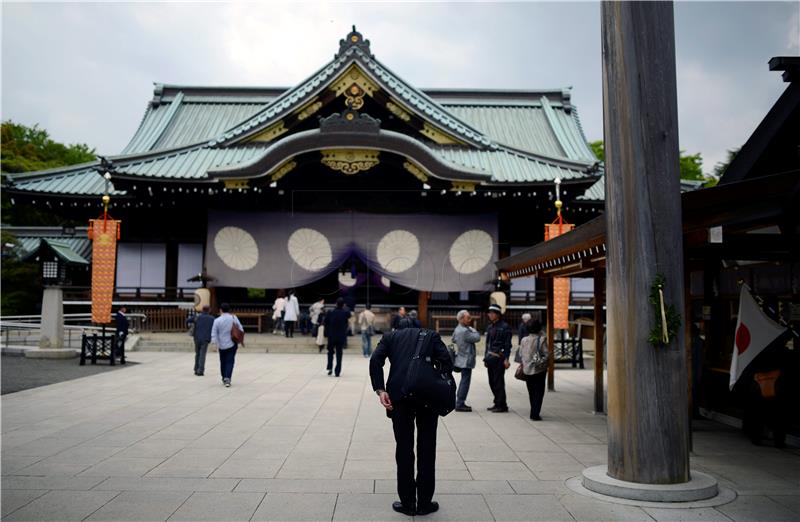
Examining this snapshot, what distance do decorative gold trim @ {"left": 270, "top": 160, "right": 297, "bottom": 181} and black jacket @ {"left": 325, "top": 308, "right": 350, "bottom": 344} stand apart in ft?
23.9

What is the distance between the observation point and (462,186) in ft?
64.7

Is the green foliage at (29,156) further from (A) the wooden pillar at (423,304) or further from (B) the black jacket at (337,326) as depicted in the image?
(B) the black jacket at (337,326)

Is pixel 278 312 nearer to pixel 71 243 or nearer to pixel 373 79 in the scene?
pixel 373 79

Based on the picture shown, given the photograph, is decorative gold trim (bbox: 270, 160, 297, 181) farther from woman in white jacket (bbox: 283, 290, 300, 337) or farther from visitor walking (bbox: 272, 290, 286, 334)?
visitor walking (bbox: 272, 290, 286, 334)

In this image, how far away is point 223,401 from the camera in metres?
10.5

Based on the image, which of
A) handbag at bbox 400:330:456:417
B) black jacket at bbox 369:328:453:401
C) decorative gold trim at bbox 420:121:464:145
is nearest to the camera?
handbag at bbox 400:330:456:417

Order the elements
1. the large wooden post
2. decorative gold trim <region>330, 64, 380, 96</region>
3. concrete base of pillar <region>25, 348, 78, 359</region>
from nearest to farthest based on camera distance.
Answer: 1. the large wooden post
2. concrete base of pillar <region>25, 348, 78, 359</region>
3. decorative gold trim <region>330, 64, 380, 96</region>

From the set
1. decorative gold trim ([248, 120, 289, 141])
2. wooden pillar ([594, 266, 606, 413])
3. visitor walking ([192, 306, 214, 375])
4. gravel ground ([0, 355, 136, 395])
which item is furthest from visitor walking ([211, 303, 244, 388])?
decorative gold trim ([248, 120, 289, 141])

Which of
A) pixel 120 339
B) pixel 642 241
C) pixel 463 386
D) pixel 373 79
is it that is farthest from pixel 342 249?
pixel 642 241

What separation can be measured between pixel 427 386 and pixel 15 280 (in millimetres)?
24593

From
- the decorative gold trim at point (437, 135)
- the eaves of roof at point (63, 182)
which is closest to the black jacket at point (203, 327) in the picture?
the eaves of roof at point (63, 182)

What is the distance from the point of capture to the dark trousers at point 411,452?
4949 millimetres

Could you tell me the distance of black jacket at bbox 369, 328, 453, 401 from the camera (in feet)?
16.5

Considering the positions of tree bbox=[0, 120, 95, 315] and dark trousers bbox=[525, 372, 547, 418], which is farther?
tree bbox=[0, 120, 95, 315]
